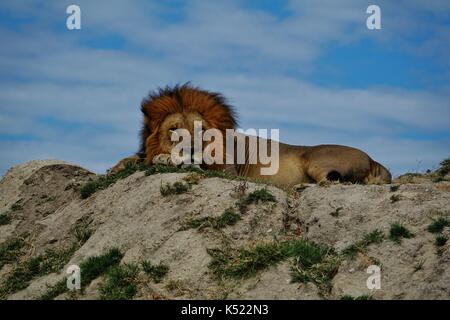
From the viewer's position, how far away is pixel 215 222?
1079cm

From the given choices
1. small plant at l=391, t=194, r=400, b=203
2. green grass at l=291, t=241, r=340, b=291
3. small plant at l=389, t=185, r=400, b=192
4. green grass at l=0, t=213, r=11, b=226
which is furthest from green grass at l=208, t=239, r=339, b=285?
green grass at l=0, t=213, r=11, b=226

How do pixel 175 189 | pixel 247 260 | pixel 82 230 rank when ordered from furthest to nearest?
pixel 82 230, pixel 175 189, pixel 247 260

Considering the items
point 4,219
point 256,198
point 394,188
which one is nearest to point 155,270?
point 256,198

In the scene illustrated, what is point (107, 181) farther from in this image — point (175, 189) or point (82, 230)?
point (175, 189)

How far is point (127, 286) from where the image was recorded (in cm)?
982

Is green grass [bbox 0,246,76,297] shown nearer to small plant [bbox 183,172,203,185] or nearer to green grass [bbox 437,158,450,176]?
small plant [bbox 183,172,203,185]

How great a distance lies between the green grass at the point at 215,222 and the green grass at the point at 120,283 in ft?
3.26

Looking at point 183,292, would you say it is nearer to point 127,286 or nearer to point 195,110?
point 127,286

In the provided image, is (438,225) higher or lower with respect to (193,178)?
lower

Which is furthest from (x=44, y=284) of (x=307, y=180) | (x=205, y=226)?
(x=307, y=180)

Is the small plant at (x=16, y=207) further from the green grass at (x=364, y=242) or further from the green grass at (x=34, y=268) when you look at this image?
the green grass at (x=364, y=242)

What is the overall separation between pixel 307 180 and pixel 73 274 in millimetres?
5810

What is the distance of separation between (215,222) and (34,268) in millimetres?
2814

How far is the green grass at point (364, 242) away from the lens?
400 inches
